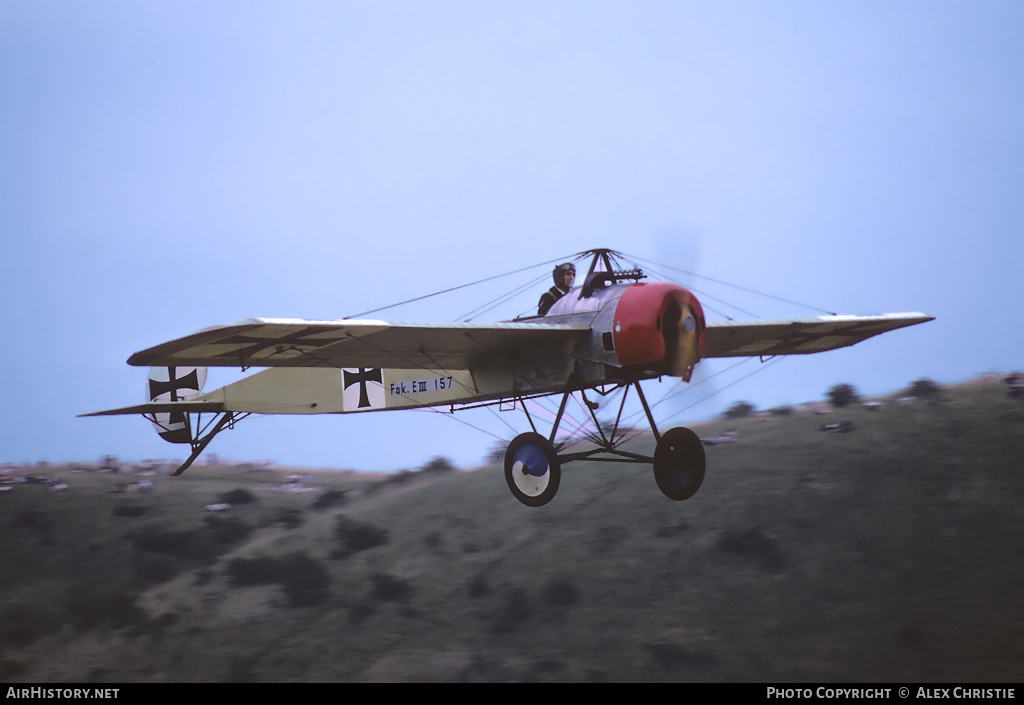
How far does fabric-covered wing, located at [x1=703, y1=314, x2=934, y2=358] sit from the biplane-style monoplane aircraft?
0.03 meters

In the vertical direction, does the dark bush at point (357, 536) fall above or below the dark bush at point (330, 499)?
below

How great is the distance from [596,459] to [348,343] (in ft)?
12.8

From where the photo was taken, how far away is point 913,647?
686 inches

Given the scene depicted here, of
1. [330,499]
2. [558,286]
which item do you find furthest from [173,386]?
[558,286]

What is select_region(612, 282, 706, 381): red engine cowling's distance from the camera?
39.0 ft

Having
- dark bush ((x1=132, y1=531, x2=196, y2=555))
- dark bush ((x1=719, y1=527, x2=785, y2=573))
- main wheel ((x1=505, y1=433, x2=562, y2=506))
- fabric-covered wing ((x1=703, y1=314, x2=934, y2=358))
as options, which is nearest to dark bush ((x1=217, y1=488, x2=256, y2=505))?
dark bush ((x1=132, y1=531, x2=196, y2=555))

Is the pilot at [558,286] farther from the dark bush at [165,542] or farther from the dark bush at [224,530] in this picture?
the dark bush at [165,542]

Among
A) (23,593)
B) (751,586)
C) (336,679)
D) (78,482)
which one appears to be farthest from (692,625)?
(78,482)

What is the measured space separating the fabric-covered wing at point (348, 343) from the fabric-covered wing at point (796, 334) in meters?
3.21

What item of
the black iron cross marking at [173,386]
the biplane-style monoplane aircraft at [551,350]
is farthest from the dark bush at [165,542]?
the biplane-style monoplane aircraft at [551,350]

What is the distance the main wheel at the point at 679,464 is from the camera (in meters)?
13.0

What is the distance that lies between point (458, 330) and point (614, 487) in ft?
44.0

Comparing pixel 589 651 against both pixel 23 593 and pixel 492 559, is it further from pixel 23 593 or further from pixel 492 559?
pixel 23 593

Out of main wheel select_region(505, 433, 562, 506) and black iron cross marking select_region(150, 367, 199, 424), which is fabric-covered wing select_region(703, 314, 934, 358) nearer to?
main wheel select_region(505, 433, 562, 506)
